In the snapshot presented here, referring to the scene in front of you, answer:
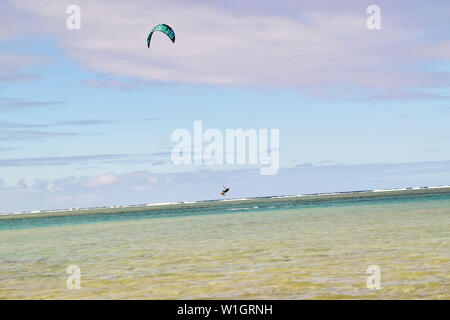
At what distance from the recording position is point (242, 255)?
2353cm

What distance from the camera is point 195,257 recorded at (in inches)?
945

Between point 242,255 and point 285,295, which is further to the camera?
point 242,255

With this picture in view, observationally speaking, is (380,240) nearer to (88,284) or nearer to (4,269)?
(88,284)

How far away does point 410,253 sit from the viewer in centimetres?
2088

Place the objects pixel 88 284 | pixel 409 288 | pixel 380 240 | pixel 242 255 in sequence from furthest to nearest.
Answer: pixel 380 240, pixel 242 255, pixel 88 284, pixel 409 288

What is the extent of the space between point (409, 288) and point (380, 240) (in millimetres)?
12445
